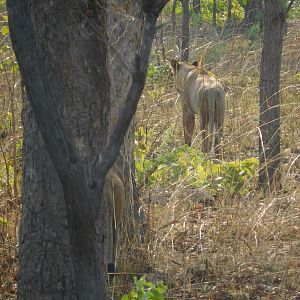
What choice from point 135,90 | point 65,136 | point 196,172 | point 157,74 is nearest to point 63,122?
point 65,136

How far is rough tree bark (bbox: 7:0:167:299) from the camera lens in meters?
2.53

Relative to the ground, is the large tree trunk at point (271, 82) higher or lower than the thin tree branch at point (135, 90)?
higher

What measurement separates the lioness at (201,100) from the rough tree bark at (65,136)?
167 inches

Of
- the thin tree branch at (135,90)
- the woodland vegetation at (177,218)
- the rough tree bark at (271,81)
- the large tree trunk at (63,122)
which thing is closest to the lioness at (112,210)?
the woodland vegetation at (177,218)

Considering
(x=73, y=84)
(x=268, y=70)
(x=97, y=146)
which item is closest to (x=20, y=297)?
(x=97, y=146)

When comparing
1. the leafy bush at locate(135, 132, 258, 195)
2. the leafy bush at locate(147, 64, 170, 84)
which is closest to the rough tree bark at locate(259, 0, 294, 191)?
the leafy bush at locate(135, 132, 258, 195)

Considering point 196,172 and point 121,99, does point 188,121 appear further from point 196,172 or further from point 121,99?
point 121,99

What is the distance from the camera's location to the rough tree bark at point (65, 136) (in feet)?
8.31

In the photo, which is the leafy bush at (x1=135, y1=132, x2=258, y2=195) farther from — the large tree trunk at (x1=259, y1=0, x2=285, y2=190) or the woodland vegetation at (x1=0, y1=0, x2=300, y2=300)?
the large tree trunk at (x1=259, y1=0, x2=285, y2=190)

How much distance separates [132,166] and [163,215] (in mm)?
411

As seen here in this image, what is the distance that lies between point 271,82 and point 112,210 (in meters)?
2.83

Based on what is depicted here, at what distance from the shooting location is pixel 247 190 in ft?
20.5

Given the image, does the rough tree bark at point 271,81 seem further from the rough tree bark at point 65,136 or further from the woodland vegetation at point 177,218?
the rough tree bark at point 65,136

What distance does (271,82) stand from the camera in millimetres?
6938
